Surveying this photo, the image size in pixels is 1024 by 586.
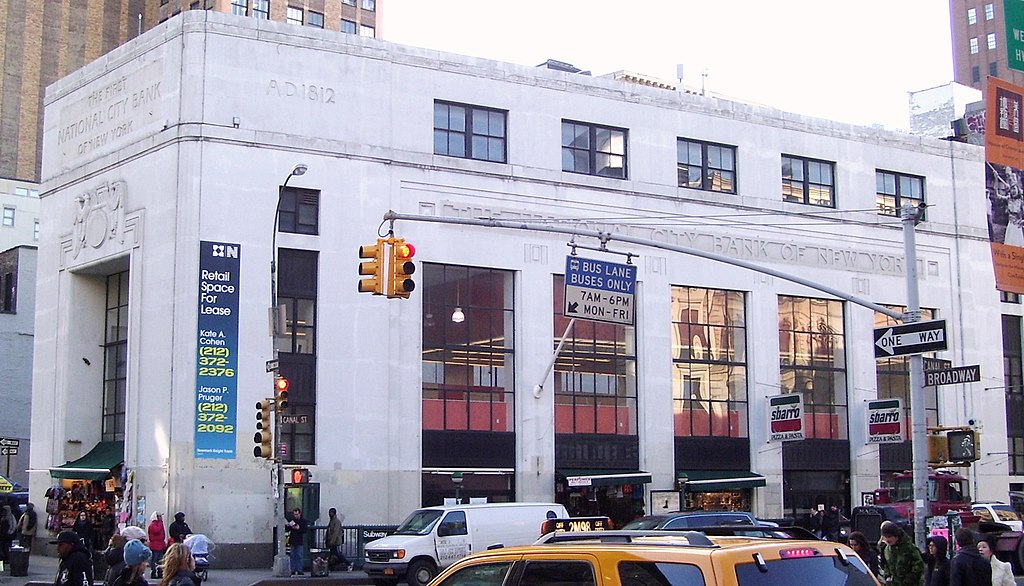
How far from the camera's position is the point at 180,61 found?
38062mm

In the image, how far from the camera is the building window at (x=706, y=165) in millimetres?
46031

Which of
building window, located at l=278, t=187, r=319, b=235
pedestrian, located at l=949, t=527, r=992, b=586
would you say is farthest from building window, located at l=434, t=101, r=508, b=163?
pedestrian, located at l=949, t=527, r=992, b=586

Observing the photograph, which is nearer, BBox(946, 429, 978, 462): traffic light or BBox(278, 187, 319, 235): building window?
BBox(946, 429, 978, 462): traffic light

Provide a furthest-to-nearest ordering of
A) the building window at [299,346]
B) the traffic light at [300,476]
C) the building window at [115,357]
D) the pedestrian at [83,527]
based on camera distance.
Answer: the building window at [115,357] → the building window at [299,346] → the traffic light at [300,476] → the pedestrian at [83,527]

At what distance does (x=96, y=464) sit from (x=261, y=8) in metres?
51.2

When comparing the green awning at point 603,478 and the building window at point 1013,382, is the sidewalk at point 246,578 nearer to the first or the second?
the green awning at point 603,478

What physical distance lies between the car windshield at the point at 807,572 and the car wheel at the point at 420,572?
21355mm

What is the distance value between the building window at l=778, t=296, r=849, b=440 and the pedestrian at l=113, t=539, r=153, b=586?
37961 mm

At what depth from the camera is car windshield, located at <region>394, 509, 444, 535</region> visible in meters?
30.3

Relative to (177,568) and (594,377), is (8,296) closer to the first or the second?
(594,377)

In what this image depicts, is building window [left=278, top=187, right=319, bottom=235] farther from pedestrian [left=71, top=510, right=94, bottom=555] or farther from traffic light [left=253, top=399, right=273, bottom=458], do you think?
pedestrian [left=71, top=510, right=94, bottom=555]

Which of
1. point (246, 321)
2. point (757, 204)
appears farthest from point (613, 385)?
point (246, 321)

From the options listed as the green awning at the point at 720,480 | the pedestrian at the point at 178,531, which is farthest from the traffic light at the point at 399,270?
the green awning at the point at 720,480

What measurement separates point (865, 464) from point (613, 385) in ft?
35.0
